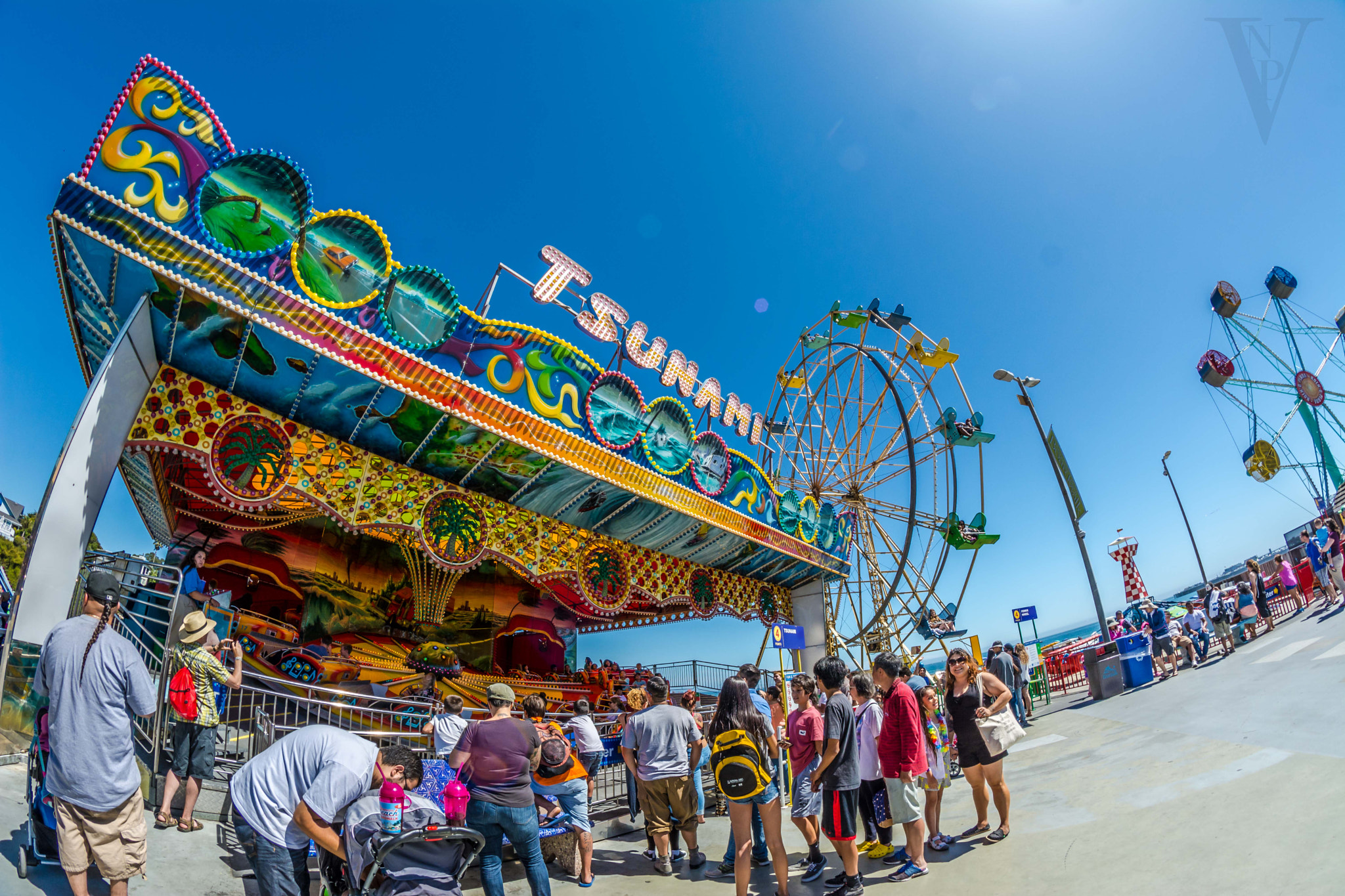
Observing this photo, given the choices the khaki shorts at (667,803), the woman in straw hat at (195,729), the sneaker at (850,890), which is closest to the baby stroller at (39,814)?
the woman in straw hat at (195,729)

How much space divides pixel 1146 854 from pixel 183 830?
6.24 m

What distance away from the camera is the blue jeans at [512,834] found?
3.88 metres

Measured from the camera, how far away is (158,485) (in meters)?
9.50

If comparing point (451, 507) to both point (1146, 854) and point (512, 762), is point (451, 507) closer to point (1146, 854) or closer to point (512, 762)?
point (512, 762)

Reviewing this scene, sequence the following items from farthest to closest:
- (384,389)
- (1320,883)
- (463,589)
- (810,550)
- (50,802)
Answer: (810,550) → (463,589) → (384,389) → (50,802) → (1320,883)

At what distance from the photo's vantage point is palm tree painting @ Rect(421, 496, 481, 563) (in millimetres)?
8648

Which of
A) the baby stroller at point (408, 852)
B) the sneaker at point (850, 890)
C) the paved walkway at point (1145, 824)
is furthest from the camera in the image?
the sneaker at point (850, 890)

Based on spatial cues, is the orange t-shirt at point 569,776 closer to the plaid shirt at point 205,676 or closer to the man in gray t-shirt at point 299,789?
the man in gray t-shirt at point 299,789

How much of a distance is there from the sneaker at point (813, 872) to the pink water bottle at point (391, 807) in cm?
315

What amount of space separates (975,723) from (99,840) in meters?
5.34

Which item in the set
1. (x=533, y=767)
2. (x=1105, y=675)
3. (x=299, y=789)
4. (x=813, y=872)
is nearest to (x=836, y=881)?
(x=813, y=872)

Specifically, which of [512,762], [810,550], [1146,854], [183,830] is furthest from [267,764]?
[810,550]

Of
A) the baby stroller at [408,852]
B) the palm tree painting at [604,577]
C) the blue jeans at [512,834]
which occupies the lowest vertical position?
the blue jeans at [512,834]

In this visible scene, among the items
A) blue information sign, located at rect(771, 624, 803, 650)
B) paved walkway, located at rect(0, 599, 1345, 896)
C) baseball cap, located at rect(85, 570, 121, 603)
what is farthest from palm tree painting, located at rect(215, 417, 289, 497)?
blue information sign, located at rect(771, 624, 803, 650)
